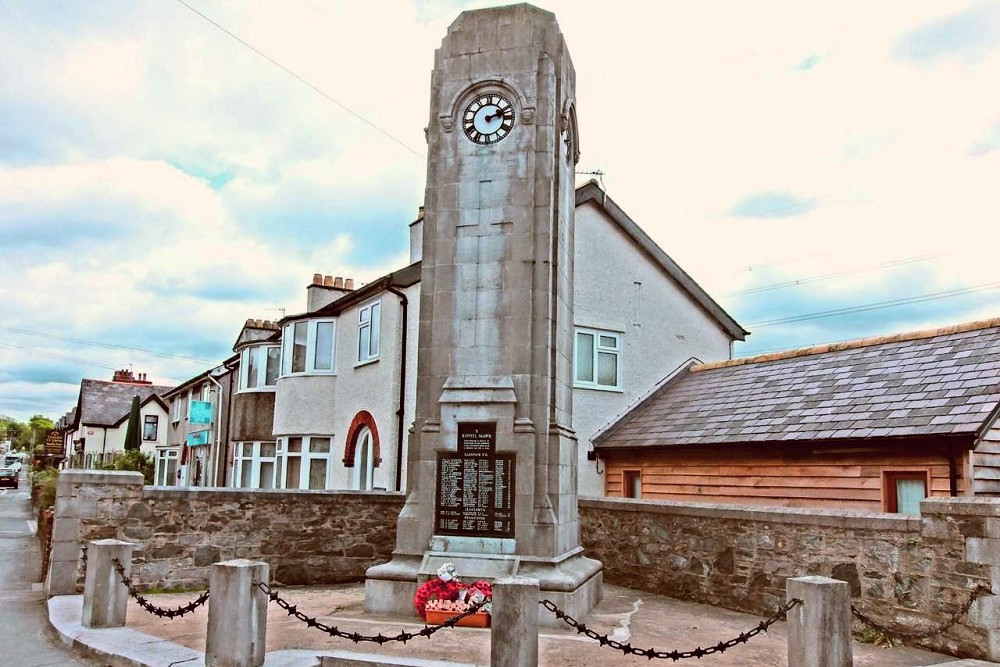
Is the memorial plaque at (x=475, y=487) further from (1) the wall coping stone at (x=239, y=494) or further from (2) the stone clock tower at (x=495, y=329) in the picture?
(1) the wall coping stone at (x=239, y=494)

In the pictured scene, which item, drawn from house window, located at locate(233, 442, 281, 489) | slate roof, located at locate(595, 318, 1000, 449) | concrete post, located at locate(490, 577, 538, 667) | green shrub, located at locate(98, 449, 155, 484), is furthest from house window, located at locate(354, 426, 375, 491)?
concrete post, located at locate(490, 577, 538, 667)

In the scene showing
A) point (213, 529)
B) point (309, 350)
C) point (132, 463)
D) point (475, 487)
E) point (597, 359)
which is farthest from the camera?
point (132, 463)

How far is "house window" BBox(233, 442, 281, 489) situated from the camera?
24.1 metres

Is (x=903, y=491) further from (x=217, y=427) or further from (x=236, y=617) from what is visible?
(x=217, y=427)

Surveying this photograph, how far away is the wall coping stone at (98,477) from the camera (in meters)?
11.7

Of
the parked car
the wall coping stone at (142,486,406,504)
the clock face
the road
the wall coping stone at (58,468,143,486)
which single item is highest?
the clock face

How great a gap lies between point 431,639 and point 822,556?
4.84m

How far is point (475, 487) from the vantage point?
35.8 ft

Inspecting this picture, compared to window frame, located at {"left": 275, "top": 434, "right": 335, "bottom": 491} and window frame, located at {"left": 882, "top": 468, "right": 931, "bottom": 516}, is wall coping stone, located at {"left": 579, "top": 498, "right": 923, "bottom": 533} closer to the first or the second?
window frame, located at {"left": 882, "top": 468, "right": 931, "bottom": 516}

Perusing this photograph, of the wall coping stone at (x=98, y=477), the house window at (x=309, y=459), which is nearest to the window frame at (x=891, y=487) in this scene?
the wall coping stone at (x=98, y=477)

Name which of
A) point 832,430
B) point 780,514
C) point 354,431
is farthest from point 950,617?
point 354,431

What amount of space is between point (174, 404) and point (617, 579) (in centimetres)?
3409

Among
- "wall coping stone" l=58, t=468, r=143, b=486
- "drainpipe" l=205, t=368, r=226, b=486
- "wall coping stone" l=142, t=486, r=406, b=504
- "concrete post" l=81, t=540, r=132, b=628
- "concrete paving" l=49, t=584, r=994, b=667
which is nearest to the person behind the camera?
"concrete paving" l=49, t=584, r=994, b=667

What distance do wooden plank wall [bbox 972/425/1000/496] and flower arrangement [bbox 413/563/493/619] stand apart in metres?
7.26
